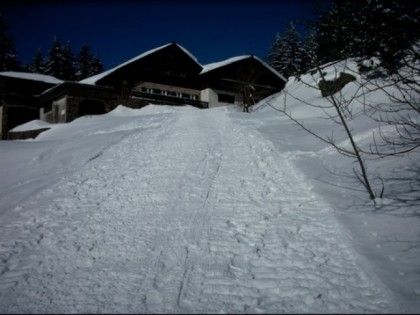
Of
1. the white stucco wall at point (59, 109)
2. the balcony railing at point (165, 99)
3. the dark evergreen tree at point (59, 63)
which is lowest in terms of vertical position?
the white stucco wall at point (59, 109)

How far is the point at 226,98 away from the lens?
34.9 metres

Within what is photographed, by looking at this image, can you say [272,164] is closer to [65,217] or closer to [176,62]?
[65,217]

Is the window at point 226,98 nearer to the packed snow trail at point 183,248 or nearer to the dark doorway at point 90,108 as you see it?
the dark doorway at point 90,108

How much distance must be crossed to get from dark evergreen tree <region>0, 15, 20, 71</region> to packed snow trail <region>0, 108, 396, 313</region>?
4822 cm

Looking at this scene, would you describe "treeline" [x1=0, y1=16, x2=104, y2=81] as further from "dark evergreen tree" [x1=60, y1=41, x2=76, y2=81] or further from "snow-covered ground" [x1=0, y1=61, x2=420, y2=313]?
"snow-covered ground" [x1=0, y1=61, x2=420, y2=313]

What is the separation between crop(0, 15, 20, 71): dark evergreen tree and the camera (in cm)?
4625

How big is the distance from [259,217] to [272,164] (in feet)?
11.6

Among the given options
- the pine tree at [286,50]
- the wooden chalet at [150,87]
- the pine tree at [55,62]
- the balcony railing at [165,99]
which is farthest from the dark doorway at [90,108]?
the pine tree at [55,62]

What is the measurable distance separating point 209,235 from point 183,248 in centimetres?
60

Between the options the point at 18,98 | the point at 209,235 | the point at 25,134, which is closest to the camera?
the point at 209,235

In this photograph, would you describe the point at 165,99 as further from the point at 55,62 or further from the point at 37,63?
the point at 37,63

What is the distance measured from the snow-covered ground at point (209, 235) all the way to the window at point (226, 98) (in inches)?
965

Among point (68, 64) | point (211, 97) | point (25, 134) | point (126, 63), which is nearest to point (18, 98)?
point (25, 134)

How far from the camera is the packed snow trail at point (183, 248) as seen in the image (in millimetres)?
3656
